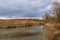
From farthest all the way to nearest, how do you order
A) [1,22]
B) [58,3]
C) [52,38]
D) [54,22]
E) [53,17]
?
[1,22] → [54,22] → [53,17] → [58,3] → [52,38]

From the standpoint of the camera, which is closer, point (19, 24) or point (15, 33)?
point (15, 33)

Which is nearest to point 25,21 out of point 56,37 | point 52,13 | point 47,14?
point 47,14

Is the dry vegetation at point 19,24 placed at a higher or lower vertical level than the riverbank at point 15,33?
higher

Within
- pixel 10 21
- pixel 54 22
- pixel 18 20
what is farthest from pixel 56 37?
pixel 18 20

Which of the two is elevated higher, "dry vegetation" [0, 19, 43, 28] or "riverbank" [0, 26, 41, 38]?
"dry vegetation" [0, 19, 43, 28]

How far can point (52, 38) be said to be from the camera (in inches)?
529

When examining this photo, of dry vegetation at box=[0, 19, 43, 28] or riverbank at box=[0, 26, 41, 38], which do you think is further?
dry vegetation at box=[0, 19, 43, 28]

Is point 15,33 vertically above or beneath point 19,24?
beneath

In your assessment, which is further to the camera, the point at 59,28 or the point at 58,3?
the point at 59,28

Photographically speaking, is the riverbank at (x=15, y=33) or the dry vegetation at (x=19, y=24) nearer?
the riverbank at (x=15, y=33)

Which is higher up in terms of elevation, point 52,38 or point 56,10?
point 56,10

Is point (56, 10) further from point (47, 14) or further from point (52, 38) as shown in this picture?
point (52, 38)

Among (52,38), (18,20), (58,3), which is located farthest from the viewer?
(18,20)

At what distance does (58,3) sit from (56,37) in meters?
3.95
